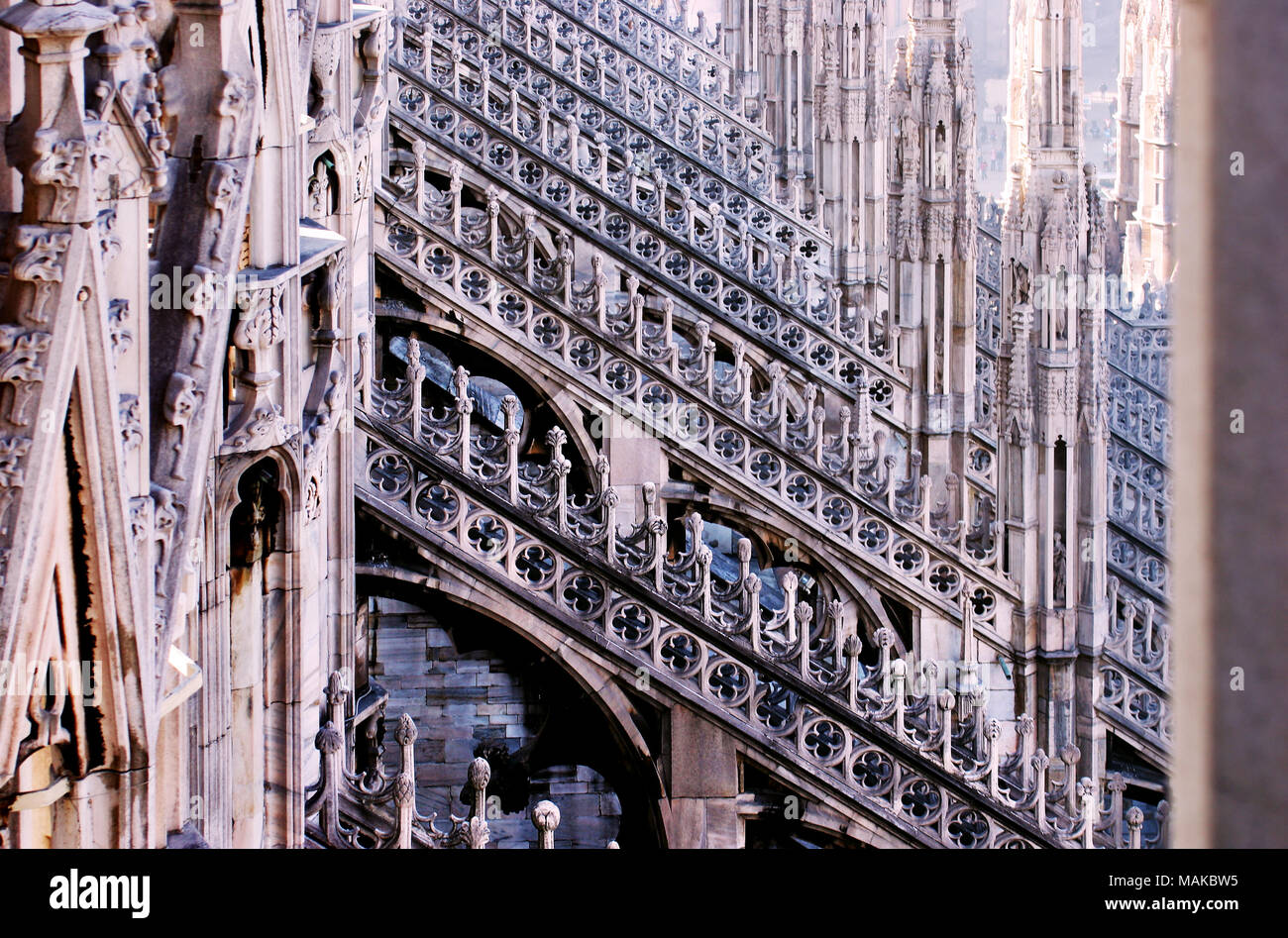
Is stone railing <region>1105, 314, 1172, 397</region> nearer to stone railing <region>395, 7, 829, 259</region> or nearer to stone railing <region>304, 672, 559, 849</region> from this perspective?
stone railing <region>395, 7, 829, 259</region>

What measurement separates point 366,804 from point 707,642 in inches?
178

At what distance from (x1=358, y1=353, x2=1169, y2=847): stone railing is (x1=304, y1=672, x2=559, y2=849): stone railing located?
353 cm

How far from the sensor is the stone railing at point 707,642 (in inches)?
461

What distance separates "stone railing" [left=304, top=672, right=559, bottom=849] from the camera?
715 cm

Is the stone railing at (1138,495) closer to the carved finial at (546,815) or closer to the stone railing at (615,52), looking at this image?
the stone railing at (615,52)

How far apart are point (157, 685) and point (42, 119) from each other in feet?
3.76

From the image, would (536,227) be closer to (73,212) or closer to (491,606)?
(491,606)

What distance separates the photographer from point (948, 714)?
1197 centimetres

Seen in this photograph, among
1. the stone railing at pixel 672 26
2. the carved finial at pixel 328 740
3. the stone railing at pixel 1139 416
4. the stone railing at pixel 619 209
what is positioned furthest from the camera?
the stone railing at pixel 672 26

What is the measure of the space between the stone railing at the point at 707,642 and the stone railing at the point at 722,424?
10.8 ft

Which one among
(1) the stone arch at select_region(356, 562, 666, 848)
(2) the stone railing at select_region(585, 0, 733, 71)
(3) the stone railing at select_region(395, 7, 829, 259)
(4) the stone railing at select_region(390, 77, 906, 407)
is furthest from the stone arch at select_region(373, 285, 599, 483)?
(2) the stone railing at select_region(585, 0, 733, 71)

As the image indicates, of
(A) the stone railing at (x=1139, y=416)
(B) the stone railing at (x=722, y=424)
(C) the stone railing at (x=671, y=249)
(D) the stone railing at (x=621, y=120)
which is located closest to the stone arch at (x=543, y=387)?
(B) the stone railing at (x=722, y=424)
